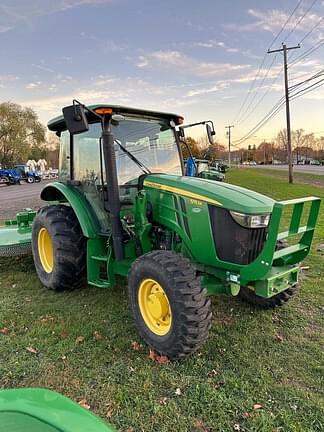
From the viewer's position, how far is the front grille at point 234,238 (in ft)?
10.3

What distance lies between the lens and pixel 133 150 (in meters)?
4.07

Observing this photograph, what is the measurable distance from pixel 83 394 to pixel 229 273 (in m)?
1.56

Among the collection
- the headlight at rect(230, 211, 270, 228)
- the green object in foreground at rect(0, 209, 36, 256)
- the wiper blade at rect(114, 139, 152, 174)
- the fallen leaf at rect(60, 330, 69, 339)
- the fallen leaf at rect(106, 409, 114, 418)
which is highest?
the wiper blade at rect(114, 139, 152, 174)

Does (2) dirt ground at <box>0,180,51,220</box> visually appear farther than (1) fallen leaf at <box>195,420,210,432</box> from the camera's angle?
Yes

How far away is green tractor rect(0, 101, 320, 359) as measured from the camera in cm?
306

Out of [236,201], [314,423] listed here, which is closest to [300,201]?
[236,201]

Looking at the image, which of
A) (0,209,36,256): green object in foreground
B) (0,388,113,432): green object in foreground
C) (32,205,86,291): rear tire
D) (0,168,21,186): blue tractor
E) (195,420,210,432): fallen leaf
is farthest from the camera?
(0,168,21,186): blue tractor

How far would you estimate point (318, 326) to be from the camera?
3.73 m

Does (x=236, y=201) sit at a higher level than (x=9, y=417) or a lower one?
higher

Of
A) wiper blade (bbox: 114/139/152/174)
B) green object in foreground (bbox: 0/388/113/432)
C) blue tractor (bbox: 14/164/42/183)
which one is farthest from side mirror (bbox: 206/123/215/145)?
blue tractor (bbox: 14/164/42/183)

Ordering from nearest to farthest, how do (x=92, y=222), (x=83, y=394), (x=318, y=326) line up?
1. (x=83, y=394)
2. (x=318, y=326)
3. (x=92, y=222)

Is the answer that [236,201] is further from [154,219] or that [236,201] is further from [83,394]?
[83,394]

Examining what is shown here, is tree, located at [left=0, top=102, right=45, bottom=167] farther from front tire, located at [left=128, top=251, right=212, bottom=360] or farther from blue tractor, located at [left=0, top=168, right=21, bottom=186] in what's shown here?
front tire, located at [left=128, top=251, right=212, bottom=360]

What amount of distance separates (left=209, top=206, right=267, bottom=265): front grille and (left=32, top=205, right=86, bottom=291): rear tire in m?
1.92
